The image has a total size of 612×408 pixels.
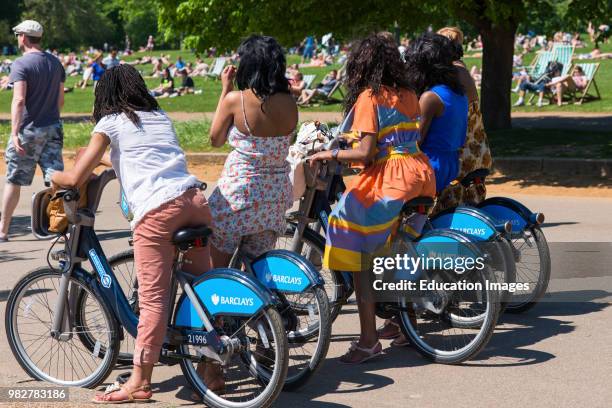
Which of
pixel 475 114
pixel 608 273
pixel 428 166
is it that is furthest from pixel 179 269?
pixel 608 273

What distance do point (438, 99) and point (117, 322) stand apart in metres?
2.36

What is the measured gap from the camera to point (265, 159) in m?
5.64

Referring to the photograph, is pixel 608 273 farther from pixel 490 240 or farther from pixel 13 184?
pixel 13 184

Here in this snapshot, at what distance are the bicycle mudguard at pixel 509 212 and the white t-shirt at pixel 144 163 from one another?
2.54 metres

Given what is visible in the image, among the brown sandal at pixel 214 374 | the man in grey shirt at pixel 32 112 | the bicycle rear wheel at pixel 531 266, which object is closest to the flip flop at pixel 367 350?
the brown sandal at pixel 214 374

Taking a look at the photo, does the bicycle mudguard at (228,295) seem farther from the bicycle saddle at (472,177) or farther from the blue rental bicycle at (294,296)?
the bicycle saddle at (472,177)

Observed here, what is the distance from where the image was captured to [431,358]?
611 cm

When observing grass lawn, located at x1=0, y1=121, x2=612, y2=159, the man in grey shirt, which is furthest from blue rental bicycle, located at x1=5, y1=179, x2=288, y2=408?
grass lawn, located at x1=0, y1=121, x2=612, y2=159

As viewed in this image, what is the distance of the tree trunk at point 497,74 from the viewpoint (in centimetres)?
1744

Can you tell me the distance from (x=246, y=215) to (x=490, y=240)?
5.12ft

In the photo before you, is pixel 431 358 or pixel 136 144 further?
pixel 431 358

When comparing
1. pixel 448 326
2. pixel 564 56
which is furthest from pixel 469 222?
pixel 564 56

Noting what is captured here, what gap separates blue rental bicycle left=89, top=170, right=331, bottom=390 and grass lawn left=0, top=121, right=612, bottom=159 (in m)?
9.99

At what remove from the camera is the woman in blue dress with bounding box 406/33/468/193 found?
660 cm
